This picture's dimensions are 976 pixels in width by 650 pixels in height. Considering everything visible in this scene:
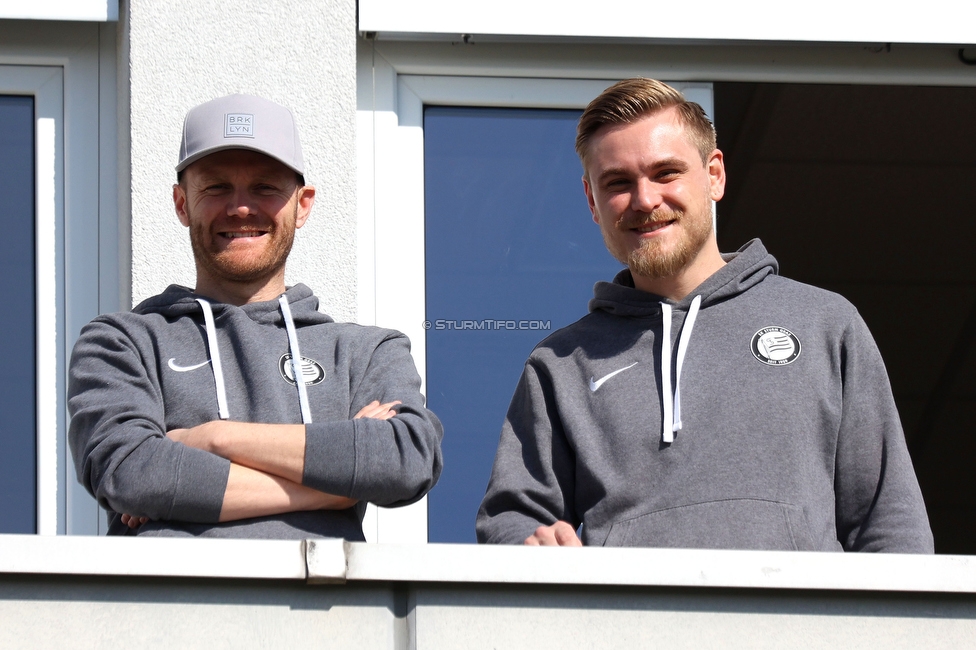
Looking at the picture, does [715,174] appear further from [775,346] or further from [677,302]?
[775,346]

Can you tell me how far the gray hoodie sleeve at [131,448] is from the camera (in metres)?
1.95

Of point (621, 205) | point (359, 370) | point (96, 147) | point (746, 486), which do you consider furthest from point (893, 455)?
→ point (96, 147)

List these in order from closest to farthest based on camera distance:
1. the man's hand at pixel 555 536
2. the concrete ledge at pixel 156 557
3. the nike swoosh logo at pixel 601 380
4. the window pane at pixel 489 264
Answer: the concrete ledge at pixel 156 557 → the man's hand at pixel 555 536 → the nike swoosh logo at pixel 601 380 → the window pane at pixel 489 264

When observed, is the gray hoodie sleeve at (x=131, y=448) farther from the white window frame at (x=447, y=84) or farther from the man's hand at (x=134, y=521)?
the white window frame at (x=447, y=84)

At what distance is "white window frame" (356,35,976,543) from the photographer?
11.2 ft

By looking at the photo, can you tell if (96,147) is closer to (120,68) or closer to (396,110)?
(120,68)


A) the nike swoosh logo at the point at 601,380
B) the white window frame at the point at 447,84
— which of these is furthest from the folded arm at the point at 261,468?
the white window frame at the point at 447,84

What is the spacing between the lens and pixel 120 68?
3432mm

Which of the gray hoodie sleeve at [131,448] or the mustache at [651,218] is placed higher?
the mustache at [651,218]

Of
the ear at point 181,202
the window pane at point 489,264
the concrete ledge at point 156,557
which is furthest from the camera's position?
the window pane at point 489,264

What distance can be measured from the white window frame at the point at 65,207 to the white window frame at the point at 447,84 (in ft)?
2.37

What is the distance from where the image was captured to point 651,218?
226 cm

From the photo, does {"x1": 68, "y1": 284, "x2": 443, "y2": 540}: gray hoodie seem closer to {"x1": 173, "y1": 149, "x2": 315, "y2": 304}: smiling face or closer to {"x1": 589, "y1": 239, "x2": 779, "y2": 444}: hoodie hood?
{"x1": 173, "y1": 149, "x2": 315, "y2": 304}: smiling face

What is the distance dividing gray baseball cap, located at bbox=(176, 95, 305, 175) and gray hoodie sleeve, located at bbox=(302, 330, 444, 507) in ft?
1.83
